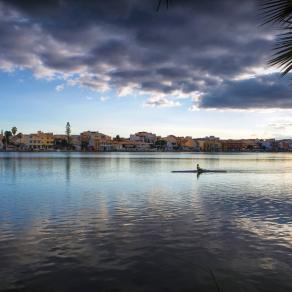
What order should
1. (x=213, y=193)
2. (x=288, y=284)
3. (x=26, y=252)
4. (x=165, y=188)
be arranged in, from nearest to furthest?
(x=288, y=284), (x=26, y=252), (x=213, y=193), (x=165, y=188)

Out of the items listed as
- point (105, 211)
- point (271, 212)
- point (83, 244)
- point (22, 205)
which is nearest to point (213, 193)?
point (271, 212)

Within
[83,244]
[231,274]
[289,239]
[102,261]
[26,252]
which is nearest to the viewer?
[231,274]

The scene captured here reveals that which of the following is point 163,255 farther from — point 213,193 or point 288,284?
point 213,193

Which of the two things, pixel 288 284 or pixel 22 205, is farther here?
pixel 22 205

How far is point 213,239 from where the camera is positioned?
21219 millimetres

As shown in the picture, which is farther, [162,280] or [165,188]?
[165,188]

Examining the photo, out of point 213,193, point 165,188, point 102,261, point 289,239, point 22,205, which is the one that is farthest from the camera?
point 165,188

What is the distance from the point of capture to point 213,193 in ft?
143

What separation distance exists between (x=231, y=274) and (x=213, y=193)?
28.2 meters

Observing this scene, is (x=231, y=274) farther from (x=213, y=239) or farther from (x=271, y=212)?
(x=271, y=212)

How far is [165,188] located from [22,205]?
20.2 m

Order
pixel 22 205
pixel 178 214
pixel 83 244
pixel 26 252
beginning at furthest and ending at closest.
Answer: pixel 22 205
pixel 178 214
pixel 83 244
pixel 26 252

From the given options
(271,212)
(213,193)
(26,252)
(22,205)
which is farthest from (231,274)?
(213,193)

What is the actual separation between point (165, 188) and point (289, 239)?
90.4 feet
